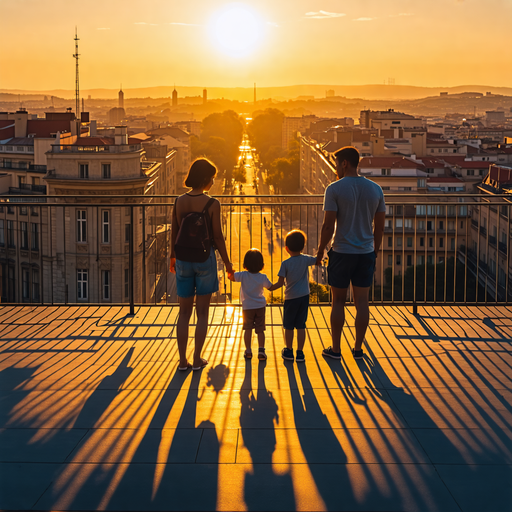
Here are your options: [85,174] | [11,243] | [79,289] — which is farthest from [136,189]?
[11,243]

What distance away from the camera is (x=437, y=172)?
2547 inches

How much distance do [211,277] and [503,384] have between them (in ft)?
6.94

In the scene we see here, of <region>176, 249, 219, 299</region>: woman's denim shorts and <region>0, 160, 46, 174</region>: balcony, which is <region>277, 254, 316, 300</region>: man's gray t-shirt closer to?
<region>176, 249, 219, 299</region>: woman's denim shorts

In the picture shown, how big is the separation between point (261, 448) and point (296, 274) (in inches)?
68.6

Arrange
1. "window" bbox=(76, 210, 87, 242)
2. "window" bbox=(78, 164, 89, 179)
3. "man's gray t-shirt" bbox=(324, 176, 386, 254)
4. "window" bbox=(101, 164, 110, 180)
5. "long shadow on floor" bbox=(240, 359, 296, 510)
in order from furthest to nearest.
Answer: "window" bbox=(78, 164, 89, 179)
"window" bbox=(101, 164, 110, 180)
"window" bbox=(76, 210, 87, 242)
"man's gray t-shirt" bbox=(324, 176, 386, 254)
"long shadow on floor" bbox=(240, 359, 296, 510)

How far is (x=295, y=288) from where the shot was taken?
16.4ft

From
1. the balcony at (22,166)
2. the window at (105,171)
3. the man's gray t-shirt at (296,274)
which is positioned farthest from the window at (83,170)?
the man's gray t-shirt at (296,274)

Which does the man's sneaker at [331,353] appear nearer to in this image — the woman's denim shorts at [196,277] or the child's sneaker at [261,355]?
the child's sneaker at [261,355]

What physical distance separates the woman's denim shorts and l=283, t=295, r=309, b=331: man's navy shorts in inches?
23.7

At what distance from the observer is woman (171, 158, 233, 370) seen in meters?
4.62

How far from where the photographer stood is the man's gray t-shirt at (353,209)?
475cm

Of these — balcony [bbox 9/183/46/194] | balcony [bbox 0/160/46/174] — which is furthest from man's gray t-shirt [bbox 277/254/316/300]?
balcony [bbox 0/160/46/174]

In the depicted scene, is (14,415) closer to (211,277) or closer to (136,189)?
(211,277)

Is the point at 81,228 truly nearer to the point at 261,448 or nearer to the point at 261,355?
the point at 261,355
